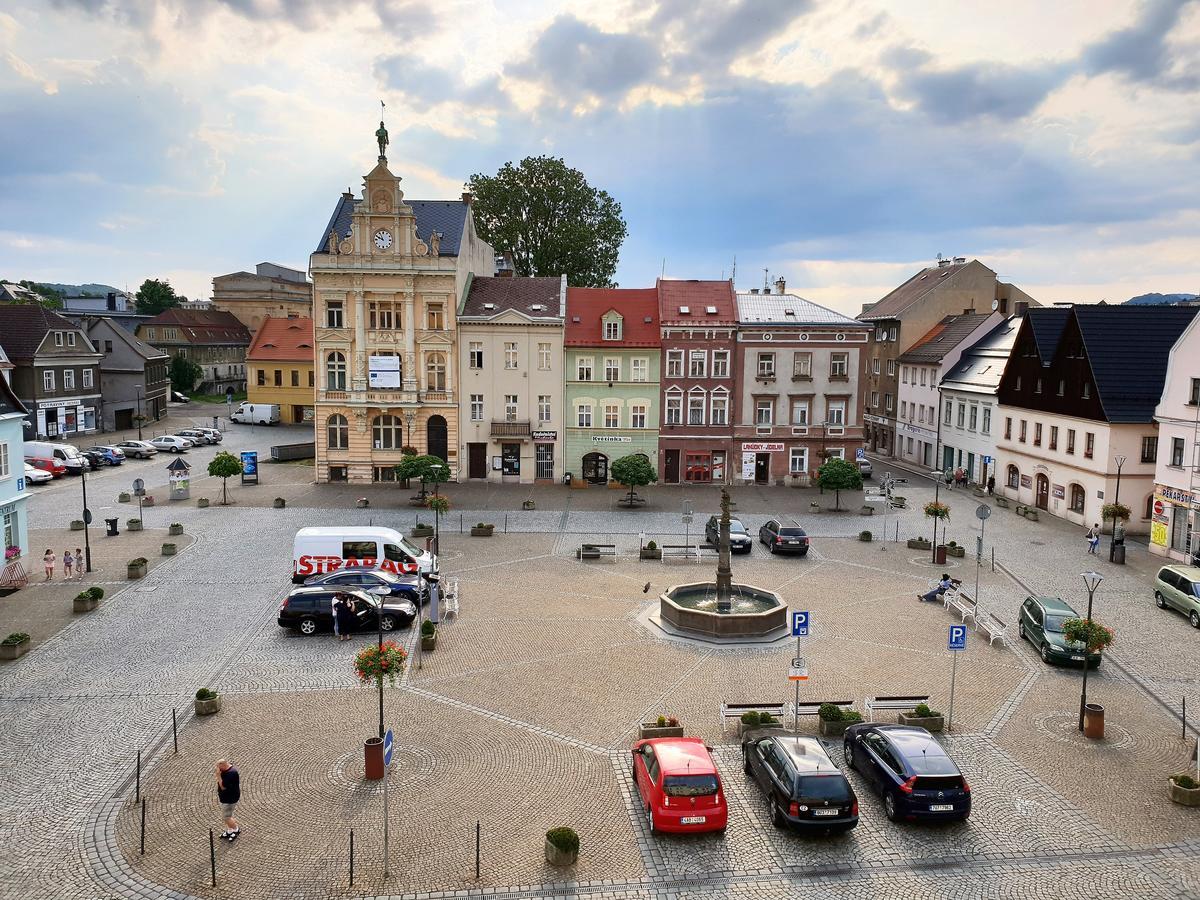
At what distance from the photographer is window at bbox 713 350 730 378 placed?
2218 inches

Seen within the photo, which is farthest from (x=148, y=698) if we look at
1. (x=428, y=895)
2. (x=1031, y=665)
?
(x=1031, y=665)

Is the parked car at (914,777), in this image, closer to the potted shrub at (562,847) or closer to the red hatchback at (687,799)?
the red hatchback at (687,799)

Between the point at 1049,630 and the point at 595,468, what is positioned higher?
the point at 595,468

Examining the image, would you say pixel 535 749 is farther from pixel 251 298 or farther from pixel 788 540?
pixel 251 298

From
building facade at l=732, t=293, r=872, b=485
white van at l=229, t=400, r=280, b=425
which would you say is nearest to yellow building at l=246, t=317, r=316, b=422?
white van at l=229, t=400, r=280, b=425

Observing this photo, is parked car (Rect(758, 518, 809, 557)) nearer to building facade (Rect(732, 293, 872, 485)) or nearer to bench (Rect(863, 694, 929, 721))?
bench (Rect(863, 694, 929, 721))

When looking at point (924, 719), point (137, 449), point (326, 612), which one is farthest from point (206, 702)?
point (137, 449)

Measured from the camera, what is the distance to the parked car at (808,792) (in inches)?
637

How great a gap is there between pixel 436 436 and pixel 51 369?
37.2m

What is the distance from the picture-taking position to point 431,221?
57000 millimetres

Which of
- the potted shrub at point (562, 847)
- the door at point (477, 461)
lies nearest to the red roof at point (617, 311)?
the door at point (477, 461)

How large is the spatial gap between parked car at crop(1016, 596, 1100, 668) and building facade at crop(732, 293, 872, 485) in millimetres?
28641

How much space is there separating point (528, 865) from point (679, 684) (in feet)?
30.1

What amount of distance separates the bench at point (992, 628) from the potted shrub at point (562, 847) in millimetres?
17446
